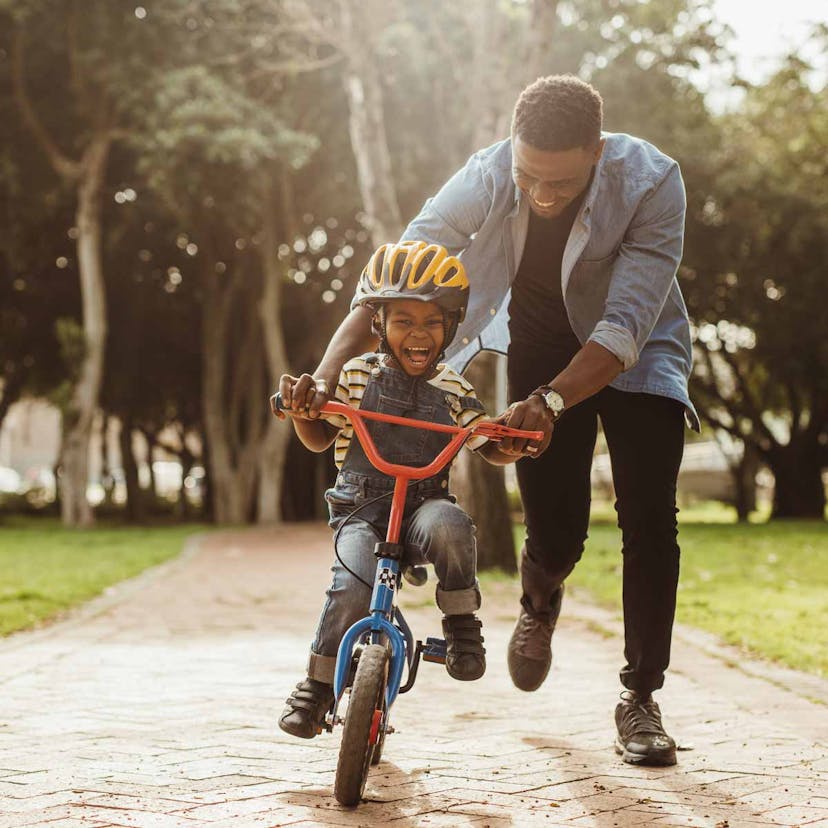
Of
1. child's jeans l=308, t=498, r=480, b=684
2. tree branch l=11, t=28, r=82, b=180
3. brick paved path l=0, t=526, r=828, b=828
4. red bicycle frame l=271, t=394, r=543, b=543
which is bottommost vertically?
brick paved path l=0, t=526, r=828, b=828

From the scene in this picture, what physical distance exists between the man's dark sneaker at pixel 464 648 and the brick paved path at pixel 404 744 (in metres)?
0.34

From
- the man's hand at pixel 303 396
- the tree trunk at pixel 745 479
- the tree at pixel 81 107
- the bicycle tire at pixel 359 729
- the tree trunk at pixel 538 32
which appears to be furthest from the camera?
the tree trunk at pixel 745 479

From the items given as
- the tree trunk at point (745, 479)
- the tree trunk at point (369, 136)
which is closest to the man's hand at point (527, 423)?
the tree trunk at point (369, 136)

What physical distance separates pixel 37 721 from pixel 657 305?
2736 mm

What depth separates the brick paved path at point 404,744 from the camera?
3.30m

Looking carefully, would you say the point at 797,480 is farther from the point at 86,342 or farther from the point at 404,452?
the point at 404,452

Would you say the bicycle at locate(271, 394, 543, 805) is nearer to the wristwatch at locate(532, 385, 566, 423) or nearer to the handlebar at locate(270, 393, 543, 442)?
the handlebar at locate(270, 393, 543, 442)

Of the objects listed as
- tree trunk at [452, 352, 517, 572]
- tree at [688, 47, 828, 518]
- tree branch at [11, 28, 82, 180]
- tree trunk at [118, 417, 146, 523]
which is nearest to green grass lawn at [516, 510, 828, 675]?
tree trunk at [452, 352, 517, 572]

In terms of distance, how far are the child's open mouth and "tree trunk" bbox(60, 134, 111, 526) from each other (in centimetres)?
1972

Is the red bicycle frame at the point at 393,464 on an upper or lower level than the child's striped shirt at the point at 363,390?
lower

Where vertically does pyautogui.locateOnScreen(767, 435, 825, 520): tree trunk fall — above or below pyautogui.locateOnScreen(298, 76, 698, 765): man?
below

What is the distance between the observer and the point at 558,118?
3545mm

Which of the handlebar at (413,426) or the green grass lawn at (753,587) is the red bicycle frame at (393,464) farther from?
the green grass lawn at (753,587)

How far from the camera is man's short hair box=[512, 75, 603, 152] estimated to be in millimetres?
3545
